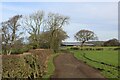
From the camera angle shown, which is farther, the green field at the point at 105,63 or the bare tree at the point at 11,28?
the bare tree at the point at 11,28

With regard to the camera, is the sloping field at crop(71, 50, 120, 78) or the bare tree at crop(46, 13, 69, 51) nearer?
the sloping field at crop(71, 50, 120, 78)

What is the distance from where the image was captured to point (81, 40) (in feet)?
401

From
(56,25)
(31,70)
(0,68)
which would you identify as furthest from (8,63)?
(56,25)

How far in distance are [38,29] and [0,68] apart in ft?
173

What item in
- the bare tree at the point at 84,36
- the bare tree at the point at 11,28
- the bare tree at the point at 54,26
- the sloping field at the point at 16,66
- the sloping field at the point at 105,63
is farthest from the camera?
the bare tree at the point at 84,36

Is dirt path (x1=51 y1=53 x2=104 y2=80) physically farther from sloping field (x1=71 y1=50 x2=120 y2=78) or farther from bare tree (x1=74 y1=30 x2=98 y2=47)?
bare tree (x1=74 y1=30 x2=98 y2=47)

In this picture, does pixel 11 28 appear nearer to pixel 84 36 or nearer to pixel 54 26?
pixel 54 26

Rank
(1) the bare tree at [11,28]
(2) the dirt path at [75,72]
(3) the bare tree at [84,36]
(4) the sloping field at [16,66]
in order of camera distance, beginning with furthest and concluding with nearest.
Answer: (3) the bare tree at [84,36] < (1) the bare tree at [11,28] < (2) the dirt path at [75,72] < (4) the sloping field at [16,66]

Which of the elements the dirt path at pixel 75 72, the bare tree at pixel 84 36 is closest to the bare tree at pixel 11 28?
the dirt path at pixel 75 72

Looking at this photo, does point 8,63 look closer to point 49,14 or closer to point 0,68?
point 0,68

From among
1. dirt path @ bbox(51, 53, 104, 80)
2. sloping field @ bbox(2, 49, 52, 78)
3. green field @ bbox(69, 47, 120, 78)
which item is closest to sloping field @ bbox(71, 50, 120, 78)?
green field @ bbox(69, 47, 120, 78)

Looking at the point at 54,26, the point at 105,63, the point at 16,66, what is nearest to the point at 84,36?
the point at 54,26

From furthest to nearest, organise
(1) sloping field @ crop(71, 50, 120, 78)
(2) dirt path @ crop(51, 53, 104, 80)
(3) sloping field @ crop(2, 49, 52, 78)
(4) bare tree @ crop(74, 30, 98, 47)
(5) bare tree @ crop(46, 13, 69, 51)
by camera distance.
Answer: (4) bare tree @ crop(74, 30, 98, 47), (5) bare tree @ crop(46, 13, 69, 51), (1) sloping field @ crop(71, 50, 120, 78), (2) dirt path @ crop(51, 53, 104, 80), (3) sloping field @ crop(2, 49, 52, 78)

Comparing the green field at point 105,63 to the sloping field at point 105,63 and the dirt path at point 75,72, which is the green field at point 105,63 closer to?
the sloping field at point 105,63
